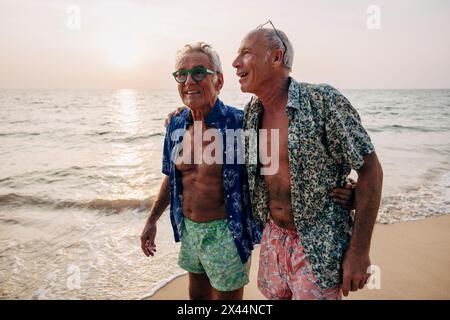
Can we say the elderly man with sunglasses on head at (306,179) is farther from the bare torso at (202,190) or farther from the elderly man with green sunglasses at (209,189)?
the bare torso at (202,190)

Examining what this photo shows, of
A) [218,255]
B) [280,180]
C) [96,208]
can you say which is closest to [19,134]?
[96,208]

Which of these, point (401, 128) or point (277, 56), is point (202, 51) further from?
point (401, 128)

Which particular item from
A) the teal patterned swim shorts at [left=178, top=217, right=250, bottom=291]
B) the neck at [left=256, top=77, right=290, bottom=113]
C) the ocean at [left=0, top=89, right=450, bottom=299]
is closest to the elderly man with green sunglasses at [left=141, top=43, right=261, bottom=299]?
the teal patterned swim shorts at [left=178, top=217, right=250, bottom=291]

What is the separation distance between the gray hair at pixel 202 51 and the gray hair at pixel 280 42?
→ 1.63 feet

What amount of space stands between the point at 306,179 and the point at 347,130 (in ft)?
1.22

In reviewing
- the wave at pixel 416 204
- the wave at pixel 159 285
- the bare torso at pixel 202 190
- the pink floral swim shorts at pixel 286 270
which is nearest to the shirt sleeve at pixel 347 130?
the pink floral swim shorts at pixel 286 270

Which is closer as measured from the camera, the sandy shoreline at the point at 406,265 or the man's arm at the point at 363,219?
the man's arm at the point at 363,219

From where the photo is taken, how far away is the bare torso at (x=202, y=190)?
2.54 m

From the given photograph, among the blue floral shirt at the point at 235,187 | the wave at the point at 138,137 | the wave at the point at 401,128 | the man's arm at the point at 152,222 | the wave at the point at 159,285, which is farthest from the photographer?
the wave at the point at 401,128

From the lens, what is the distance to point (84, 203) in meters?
7.55

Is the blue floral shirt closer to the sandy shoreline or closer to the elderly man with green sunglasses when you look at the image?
the elderly man with green sunglasses

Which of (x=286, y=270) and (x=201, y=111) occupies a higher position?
(x=201, y=111)

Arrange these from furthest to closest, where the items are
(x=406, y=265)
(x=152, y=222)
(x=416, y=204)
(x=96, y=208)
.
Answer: (x=96, y=208) → (x=416, y=204) → (x=406, y=265) → (x=152, y=222)

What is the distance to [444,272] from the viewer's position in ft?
13.2
